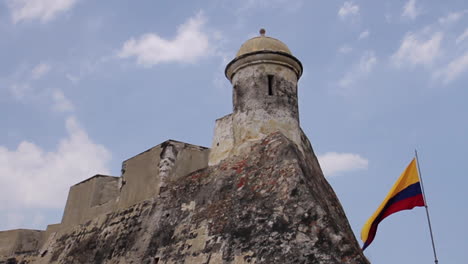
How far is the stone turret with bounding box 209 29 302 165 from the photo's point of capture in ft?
34.4

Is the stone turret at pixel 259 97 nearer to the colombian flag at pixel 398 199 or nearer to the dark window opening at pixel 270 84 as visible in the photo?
the dark window opening at pixel 270 84

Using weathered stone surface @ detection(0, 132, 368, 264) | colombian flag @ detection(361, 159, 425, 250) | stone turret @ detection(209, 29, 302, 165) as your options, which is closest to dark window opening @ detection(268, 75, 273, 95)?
stone turret @ detection(209, 29, 302, 165)

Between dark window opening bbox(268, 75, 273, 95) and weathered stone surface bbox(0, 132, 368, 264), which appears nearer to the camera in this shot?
weathered stone surface bbox(0, 132, 368, 264)

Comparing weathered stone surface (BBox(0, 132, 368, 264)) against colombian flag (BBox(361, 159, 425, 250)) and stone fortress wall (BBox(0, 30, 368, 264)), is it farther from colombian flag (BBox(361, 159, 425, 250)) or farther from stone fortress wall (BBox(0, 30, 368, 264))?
colombian flag (BBox(361, 159, 425, 250))

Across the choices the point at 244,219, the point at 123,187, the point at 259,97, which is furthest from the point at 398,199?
the point at 123,187

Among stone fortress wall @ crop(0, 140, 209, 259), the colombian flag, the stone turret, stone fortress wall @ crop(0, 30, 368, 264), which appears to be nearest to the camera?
stone fortress wall @ crop(0, 30, 368, 264)

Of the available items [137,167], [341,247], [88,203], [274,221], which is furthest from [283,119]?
[88,203]

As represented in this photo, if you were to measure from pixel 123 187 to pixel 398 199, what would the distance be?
659cm

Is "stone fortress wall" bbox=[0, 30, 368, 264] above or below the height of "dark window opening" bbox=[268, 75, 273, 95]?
below

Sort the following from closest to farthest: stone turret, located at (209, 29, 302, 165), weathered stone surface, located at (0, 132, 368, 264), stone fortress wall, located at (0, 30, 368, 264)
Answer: weathered stone surface, located at (0, 132, 368, 264)
stone fortress wall, located at (0, 30, 368, 264)
stone turret, located at (209, 29, 302, 165)

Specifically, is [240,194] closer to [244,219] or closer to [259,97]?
[244,219]

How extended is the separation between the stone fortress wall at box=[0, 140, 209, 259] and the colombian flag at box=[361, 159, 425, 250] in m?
3.67

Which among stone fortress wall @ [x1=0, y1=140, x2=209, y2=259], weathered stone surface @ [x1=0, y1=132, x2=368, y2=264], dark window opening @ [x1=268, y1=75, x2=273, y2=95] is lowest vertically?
weathered stone surface @ [x1=0, y1=132, x2=368, y2=264]

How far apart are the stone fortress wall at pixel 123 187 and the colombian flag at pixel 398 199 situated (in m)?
3.67
